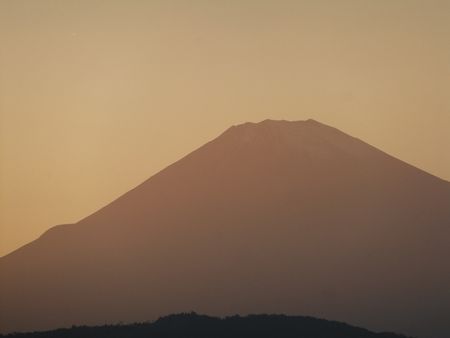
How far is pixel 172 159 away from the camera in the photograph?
380 inches

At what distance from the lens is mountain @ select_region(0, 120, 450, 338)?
952 cm

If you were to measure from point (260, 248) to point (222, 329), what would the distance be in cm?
127

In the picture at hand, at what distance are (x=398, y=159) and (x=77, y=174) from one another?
3.34m

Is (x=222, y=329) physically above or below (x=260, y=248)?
below

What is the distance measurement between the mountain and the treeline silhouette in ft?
1.34

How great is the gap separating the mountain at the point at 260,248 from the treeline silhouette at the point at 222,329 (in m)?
0.41

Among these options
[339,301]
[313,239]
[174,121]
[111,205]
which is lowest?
[339,301]

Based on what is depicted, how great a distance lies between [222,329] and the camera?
28.4 feet

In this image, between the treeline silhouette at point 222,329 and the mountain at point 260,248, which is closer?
the treeline silhouette at point 222,329

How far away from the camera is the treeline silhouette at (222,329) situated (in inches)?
336

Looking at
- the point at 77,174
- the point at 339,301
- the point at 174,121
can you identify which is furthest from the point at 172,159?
the point at 339,301

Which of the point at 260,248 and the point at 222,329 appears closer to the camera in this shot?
the point at 222,329

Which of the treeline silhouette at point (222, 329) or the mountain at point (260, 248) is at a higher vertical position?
the mountain at point (260, 248)

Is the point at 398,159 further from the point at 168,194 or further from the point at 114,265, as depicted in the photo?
the point at 114,265
